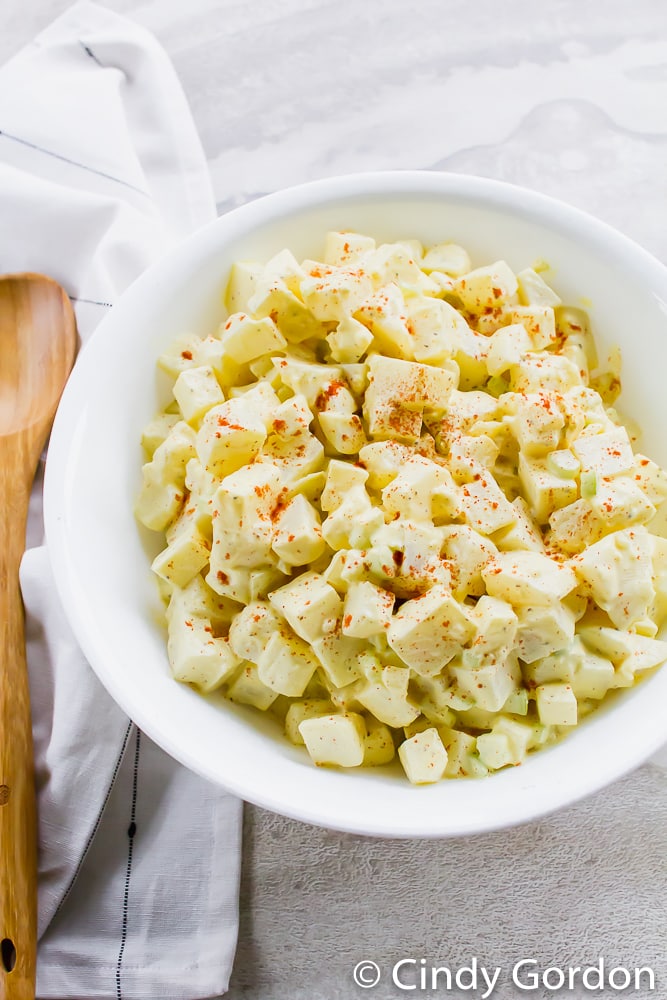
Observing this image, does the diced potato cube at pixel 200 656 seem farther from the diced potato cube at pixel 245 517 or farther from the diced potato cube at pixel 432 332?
the diced potato cube at pixel 432 332

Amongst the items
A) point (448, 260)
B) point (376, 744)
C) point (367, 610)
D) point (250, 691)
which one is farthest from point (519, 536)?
point (448, 260)

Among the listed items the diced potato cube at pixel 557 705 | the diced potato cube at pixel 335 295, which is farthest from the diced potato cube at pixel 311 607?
the diced potato cube at pixel 335 295

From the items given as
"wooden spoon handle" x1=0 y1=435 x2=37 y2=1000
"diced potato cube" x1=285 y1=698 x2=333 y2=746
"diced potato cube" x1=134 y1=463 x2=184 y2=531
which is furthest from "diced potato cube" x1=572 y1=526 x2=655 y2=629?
"wooden spoon handle" x1=0 y1=435 x2=37 y2=1000

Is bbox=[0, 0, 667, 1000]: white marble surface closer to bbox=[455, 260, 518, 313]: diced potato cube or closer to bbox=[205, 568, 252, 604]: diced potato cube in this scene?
bbox=[205, 568, 252, 604]: diced potato cube

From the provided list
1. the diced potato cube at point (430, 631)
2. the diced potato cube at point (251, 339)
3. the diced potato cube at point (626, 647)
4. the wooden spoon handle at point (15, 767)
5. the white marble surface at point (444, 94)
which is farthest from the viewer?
the white marble surface at point (444, 94)

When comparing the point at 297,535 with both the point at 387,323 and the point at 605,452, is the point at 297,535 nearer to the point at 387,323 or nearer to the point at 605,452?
the point at 387,323
